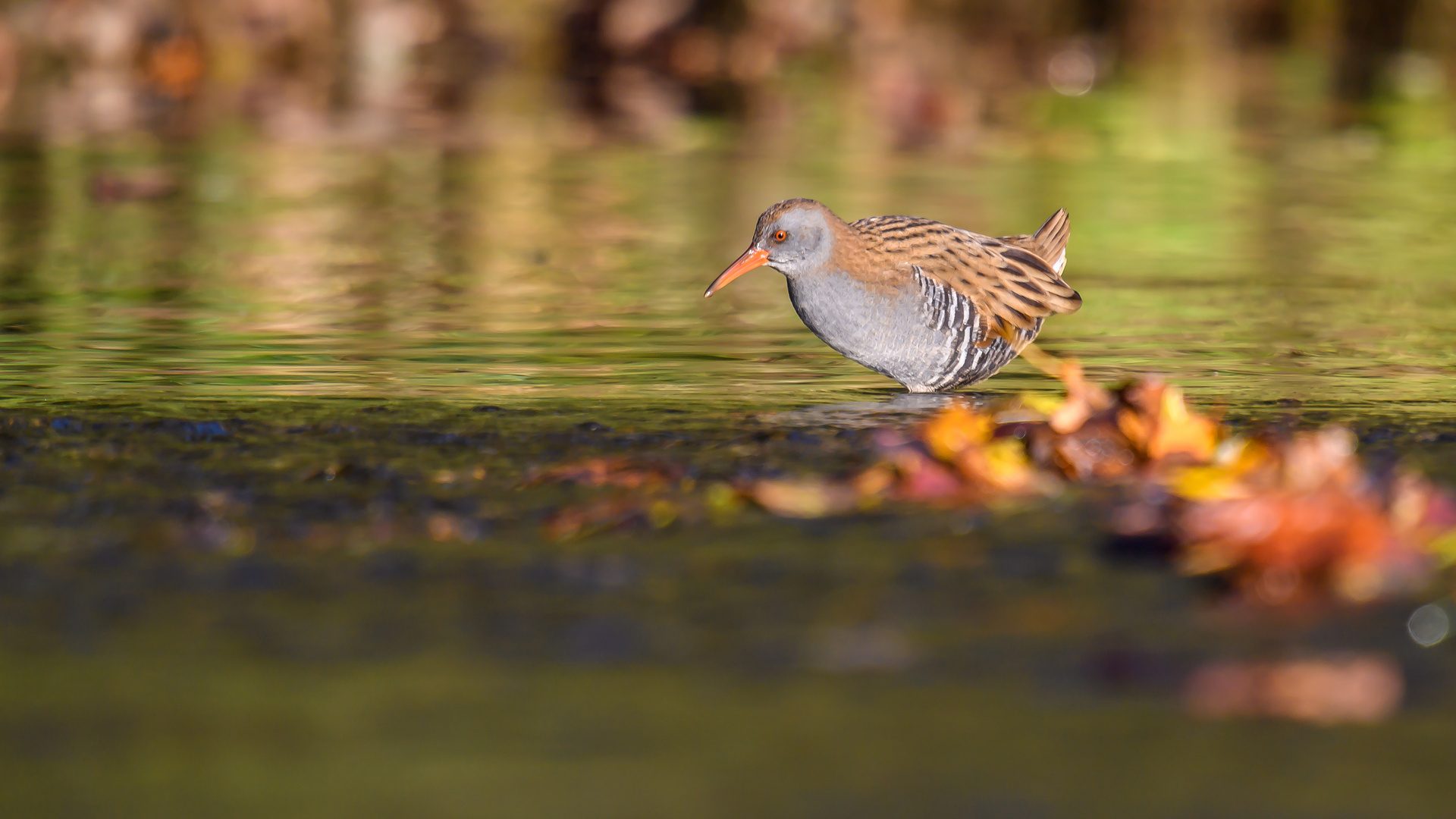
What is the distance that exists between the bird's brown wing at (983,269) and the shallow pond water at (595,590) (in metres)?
0.29

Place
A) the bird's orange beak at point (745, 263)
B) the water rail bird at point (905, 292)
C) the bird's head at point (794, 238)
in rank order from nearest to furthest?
1. the water rail bird at point (905, 292)
2. the bird's head at point (794, 238)
3. the bird's orange beak at point (745, 263)

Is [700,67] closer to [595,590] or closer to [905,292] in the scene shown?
[905,292]

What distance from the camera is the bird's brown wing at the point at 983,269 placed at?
645 centimetres

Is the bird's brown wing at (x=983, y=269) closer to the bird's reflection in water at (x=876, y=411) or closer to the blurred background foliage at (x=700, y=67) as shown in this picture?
the bird's reflection in water at (x=876, y=411)

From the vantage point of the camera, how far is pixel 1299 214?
12.1m

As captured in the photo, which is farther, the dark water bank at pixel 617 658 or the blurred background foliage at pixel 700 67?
the blurred background foliage at pixel 700 67

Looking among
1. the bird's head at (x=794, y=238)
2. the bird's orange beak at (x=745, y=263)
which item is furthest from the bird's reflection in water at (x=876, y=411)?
the bird's orange beak at (x=745, y=263)

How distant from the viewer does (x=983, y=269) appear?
260 inches

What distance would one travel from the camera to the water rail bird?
6.29 metres

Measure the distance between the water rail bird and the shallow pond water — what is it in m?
0.21

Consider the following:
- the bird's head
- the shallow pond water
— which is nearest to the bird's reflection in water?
the shallow pond water

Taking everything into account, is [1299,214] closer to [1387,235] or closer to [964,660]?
[1387,235]

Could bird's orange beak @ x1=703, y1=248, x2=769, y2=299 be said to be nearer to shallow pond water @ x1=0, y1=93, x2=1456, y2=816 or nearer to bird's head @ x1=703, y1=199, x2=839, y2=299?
bird's head @ x1=703, y1=199, x2=839, y2=299

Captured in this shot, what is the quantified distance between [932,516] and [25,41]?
23077mm
